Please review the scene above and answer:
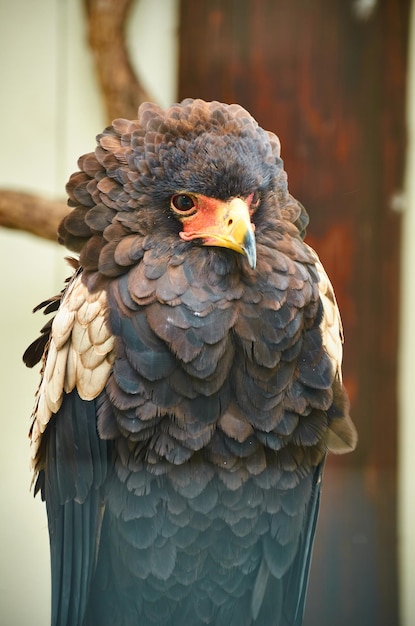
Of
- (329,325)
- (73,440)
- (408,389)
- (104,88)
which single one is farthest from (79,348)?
(408,389)

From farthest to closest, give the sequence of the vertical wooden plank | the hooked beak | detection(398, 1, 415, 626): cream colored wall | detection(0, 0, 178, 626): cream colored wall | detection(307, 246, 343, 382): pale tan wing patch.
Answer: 1. detection(398, 1, 415, 626): cream colored wall
2. the vertical wooden plank
3. detection(0, 0, 178, 626): cream colored wall
4. detection(307, 246, 343, 382): pale tan wing patch
5. the hooked beak

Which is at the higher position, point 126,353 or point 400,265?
point 400,265

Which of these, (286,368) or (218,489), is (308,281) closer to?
(286,368)

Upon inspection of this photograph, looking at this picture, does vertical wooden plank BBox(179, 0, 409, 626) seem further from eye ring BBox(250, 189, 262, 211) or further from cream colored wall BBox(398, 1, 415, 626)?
eye ring BBox(250, 189, 262, 211)

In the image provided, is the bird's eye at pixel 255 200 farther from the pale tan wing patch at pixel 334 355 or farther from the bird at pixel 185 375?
the pale tan wing patch at pixel 334 355

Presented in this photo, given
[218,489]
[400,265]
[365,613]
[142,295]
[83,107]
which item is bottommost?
[365,613]

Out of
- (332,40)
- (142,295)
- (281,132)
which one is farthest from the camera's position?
(281,132)

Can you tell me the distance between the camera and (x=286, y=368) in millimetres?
1294

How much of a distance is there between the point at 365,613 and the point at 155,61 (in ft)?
4.67

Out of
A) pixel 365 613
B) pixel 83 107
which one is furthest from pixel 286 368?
pixel 365 613

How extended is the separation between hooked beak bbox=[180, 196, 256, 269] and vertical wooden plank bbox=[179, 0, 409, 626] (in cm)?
69

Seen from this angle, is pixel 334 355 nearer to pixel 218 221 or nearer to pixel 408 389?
pixel 218 221

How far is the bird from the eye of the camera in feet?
4.11

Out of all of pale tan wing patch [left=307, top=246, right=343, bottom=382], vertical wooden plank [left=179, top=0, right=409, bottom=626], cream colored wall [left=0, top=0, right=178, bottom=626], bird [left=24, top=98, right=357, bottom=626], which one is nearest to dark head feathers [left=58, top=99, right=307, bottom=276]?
bird [left=24, top=98, right=357, bottom=626]
